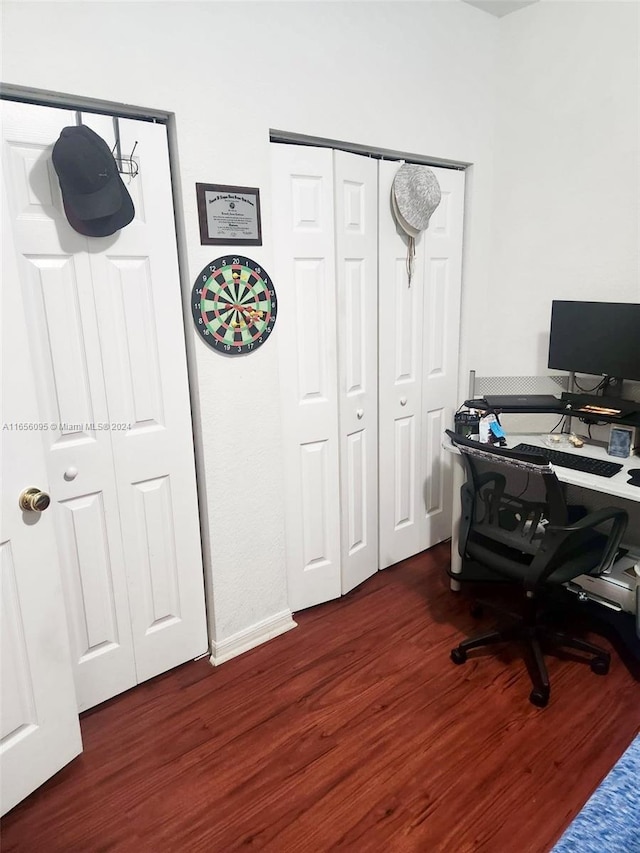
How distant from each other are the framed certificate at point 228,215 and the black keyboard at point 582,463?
51.0 inches

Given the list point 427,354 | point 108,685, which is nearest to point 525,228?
point 427,354

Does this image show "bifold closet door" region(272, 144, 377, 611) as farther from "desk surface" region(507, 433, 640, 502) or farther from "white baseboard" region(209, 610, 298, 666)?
"desk surface" region(507, 433, 640, 502)

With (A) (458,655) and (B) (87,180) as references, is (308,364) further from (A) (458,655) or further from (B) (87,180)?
(A) (458,655)

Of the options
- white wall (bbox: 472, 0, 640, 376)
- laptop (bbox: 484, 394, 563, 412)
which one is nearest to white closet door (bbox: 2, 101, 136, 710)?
laptop (bbox: 484, 394, 563, 412)

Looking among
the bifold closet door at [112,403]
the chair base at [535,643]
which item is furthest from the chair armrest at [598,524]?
the bifold closet door at [112,403]

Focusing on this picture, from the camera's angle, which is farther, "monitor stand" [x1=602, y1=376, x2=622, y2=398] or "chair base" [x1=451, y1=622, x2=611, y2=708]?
"monitor stand" [x1=602, y1=376, x2=622, y2=398]

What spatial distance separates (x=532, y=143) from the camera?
2.69 m

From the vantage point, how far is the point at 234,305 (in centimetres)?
201

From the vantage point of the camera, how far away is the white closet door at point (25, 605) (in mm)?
1490

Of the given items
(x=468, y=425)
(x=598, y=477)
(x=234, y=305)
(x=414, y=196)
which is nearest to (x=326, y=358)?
(x=234, y=305)

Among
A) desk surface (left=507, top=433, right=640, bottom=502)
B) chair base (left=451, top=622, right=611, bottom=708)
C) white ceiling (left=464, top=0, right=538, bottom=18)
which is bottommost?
chair base (left=451, top=622, right=611, bottom=708)

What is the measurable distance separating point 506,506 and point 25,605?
1.58 metres

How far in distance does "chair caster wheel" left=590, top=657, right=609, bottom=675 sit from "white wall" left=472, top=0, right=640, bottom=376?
1.40 m

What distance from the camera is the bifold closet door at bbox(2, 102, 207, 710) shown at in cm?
164
